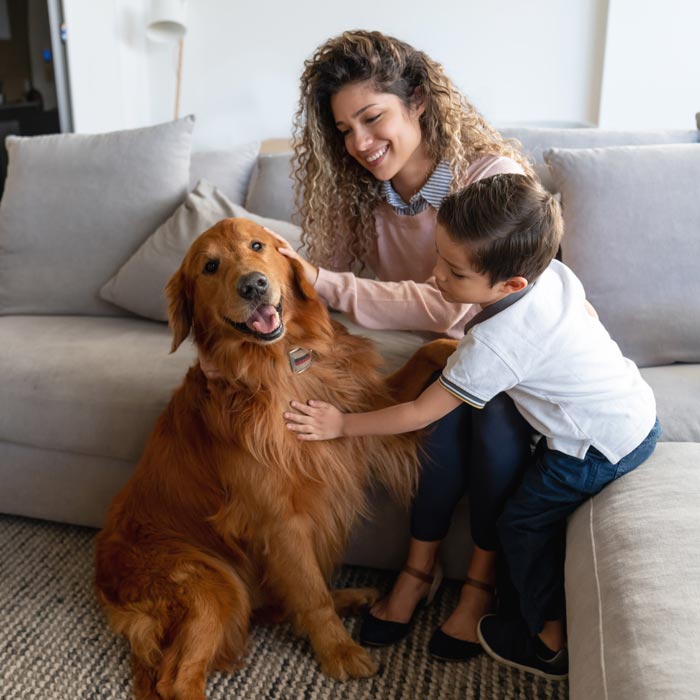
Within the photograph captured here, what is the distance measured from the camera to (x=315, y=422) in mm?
1599

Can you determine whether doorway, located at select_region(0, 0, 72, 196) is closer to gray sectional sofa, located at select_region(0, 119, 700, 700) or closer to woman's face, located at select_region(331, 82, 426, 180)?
gray sectional sofa, located at select_region(0, 119, 700, 700)

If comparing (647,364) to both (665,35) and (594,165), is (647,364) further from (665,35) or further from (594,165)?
(665,35)

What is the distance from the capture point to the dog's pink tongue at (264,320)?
4.96ft

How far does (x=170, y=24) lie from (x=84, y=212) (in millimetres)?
2057

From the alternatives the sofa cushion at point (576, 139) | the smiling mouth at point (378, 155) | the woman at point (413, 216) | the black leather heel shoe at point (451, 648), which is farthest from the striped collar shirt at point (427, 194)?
the black leather heel shoe at point (451, 648)

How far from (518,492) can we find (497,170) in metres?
0.76

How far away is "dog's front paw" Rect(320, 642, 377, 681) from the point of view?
1.60 metres

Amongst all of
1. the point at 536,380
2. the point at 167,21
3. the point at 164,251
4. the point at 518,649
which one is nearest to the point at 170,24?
the point at 167,21

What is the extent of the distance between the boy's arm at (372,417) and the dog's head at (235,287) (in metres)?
0.18

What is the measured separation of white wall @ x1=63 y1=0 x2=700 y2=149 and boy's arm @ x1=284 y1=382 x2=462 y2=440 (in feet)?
9.18

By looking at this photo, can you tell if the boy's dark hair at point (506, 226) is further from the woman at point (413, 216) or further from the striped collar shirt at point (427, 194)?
the striped collar shirt at point (427, 194)

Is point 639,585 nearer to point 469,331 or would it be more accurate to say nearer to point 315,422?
point 469,331

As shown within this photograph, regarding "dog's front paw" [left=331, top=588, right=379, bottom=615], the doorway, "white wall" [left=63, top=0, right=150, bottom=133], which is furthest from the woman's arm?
the doorway

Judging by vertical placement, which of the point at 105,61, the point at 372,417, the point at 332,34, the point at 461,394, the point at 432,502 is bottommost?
the point at 432,502
